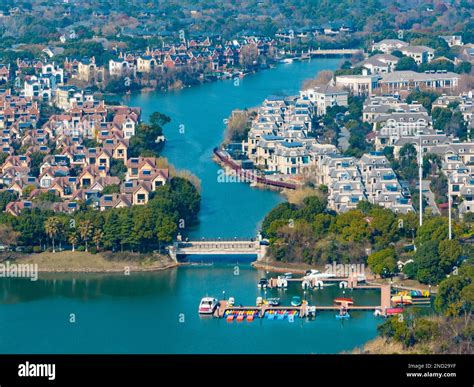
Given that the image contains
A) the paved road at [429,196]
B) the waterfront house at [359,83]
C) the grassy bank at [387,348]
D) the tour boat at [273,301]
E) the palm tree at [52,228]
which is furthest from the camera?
the waterfront house at [359,83]

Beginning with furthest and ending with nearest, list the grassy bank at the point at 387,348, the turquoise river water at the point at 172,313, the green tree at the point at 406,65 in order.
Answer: the green tree at the point at 406,65 < the turquoise river water at the point at 172,313 < the grassy bank at the point at 387,348

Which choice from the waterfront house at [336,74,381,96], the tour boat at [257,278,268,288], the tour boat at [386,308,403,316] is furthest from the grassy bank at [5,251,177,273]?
the waterfront house at [336,74,381,96]

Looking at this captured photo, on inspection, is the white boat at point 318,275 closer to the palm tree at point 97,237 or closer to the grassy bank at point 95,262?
the grassy bank at point 95,262

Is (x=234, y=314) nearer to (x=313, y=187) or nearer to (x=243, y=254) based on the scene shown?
(x=243, y=254)

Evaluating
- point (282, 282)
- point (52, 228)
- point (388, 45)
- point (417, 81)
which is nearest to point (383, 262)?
point (282, 282)

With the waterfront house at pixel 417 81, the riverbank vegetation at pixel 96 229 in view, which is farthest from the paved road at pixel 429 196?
the waterfront house at pixel 417 81
